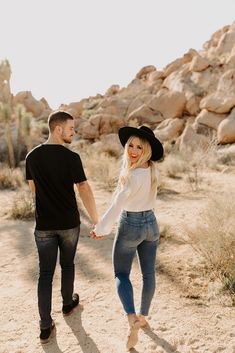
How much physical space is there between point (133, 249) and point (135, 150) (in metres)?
0.73

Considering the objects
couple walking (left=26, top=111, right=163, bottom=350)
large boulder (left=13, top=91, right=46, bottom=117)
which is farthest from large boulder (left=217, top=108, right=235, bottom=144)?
large boulder (left=13, top=91, right=46, bottom=117)

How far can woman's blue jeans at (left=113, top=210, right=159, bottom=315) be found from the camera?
9.04ft

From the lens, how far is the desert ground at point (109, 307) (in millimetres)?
3068

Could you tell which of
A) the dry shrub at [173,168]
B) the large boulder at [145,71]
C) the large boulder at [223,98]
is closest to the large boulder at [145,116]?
the large boulder at [223,98]

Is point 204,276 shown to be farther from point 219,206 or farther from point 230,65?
point 230,65

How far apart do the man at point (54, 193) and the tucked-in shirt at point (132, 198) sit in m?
0.30

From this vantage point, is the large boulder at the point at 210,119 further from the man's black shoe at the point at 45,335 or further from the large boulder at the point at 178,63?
the man's black shoe at the point at 45,335

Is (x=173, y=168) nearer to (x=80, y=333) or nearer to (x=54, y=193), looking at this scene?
(x=80, y=333)

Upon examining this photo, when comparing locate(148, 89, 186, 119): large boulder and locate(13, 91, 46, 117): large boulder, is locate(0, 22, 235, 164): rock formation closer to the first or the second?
locate(148, 89, 186, 119): large boulder

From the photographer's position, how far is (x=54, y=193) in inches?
115

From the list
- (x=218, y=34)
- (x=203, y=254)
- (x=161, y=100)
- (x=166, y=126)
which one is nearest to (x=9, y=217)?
(x=203, y=254)

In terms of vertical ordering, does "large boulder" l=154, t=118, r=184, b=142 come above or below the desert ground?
below

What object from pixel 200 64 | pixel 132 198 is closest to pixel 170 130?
pixel 200 64

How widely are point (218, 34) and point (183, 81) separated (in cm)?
1468
